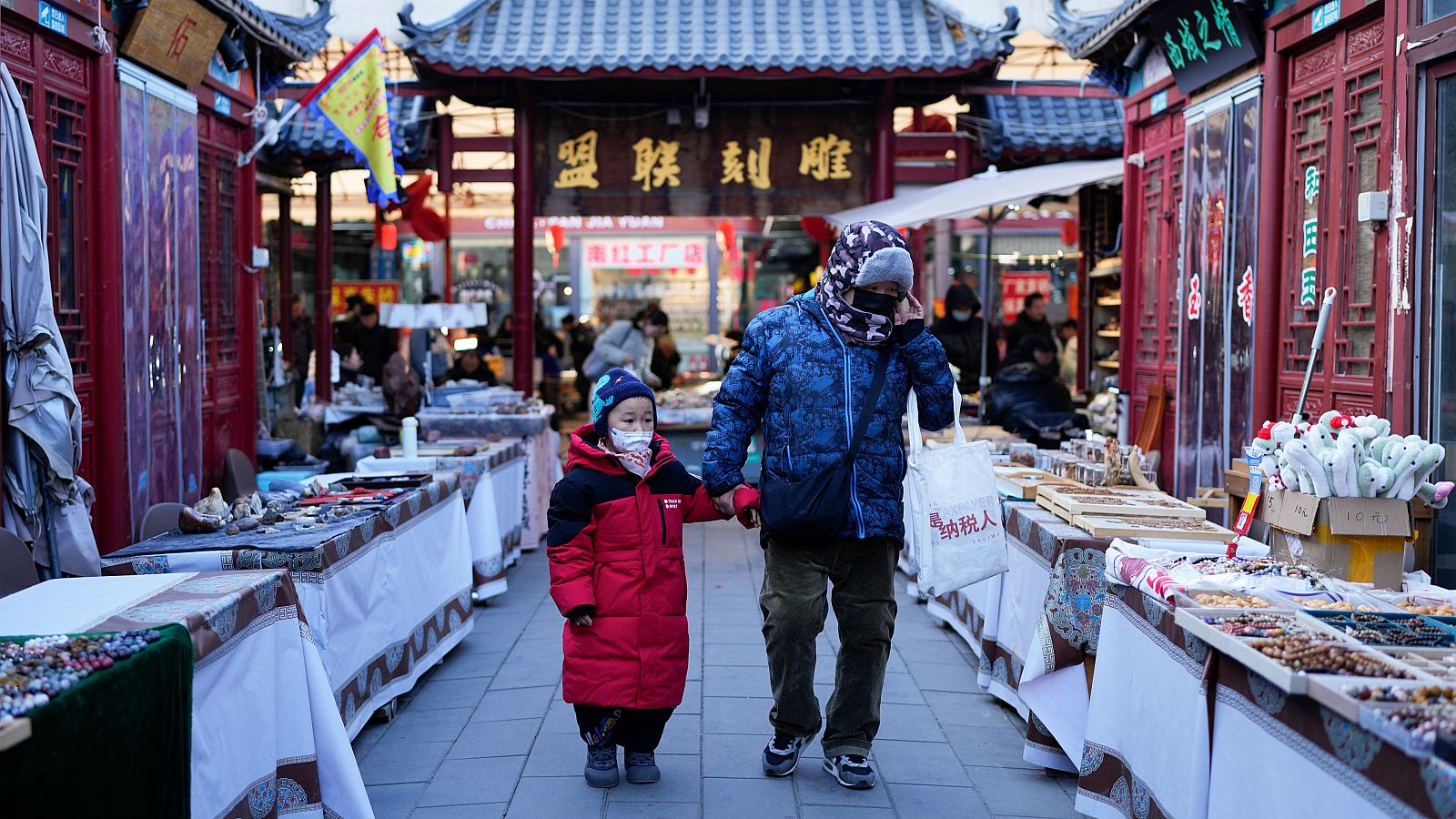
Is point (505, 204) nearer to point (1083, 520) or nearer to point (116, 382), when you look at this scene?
point (116, 382)

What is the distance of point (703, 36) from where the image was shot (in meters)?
11.6

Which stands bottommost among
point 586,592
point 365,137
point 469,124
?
point 586,592

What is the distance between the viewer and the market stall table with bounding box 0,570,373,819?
325 centimetres

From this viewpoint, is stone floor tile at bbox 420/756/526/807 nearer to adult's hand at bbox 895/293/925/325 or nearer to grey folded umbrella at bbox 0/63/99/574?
grey folded umbrella at bbox 0/63/99/574

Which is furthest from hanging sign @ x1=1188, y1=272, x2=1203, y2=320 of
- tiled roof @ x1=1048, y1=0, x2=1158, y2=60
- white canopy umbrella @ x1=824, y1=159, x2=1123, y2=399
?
white canopy umbrella @ x1=824, y1=159, x2=1123, y2=399

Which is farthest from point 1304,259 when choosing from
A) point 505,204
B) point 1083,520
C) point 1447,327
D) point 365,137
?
point 505,204

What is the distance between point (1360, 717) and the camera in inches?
95.0

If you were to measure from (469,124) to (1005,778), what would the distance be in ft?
53.7

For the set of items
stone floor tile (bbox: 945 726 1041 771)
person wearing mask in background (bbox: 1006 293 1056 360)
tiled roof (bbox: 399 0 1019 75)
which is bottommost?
stone floor tile (bbox: 945 726 1041 771)

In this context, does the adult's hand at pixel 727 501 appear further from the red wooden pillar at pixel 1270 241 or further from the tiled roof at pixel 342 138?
the tiled roof at pixel 342 138

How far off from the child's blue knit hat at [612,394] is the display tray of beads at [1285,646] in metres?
1.92

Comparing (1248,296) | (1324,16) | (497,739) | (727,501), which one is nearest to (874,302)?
(727,501)

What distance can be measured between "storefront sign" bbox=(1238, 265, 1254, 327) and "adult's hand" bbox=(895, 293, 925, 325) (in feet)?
9.80

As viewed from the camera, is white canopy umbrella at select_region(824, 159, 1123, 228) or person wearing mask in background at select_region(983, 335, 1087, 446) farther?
white canopy umbrella at select_region(824, 159, 1123, 228)
